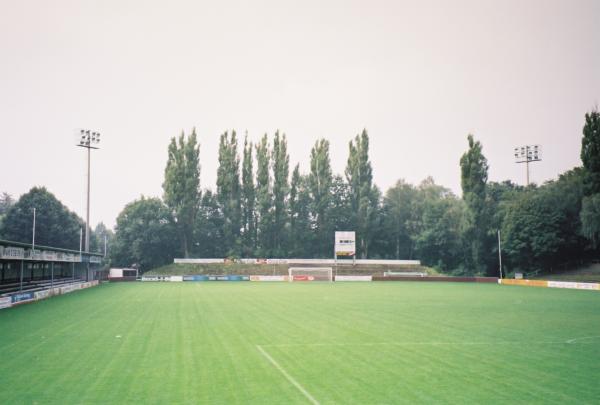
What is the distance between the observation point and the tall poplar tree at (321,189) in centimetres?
9344

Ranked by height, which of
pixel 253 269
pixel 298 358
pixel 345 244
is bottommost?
pixel 253 269

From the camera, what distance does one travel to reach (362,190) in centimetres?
9131

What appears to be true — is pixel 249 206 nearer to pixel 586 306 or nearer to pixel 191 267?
pixel 191 267

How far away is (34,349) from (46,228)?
80.0 meters

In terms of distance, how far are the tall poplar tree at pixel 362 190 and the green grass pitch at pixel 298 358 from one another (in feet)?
212

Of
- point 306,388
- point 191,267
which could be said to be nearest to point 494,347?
point 306,388

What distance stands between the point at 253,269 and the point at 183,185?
63.9 ft

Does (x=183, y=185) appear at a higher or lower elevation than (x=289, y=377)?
higher

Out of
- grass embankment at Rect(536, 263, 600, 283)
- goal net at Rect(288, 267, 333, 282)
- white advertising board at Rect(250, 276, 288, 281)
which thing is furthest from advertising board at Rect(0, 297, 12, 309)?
grass embankment at Rect(536, 263, 600, 283)

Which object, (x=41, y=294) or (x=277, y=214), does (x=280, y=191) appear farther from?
(x=41, y=294)

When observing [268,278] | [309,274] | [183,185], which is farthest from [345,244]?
[183,185]

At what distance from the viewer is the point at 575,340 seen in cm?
1761

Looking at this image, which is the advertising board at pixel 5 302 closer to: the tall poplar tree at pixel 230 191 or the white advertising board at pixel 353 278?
the white advertising board at pixel 353 278

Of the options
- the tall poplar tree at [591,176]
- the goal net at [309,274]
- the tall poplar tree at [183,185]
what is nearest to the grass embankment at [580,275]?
the tall poplar tree at [591,176]
